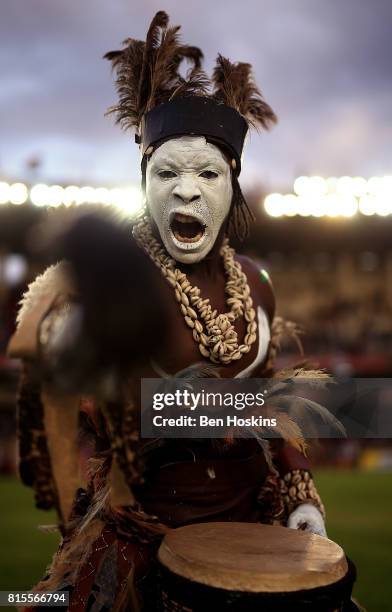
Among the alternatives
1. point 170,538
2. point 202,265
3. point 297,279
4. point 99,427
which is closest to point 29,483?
point 99,427

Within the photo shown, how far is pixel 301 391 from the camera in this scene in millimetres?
1416

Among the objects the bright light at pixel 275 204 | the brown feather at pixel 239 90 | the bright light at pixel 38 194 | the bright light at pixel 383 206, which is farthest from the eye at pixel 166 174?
the bright light at pixel 383 206

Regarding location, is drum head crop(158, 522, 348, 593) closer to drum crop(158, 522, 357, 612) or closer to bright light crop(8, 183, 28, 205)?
drum crop(158, 522, 357, 612)

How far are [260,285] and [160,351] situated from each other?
0.63 metres

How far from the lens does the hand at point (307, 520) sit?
1.38 metres

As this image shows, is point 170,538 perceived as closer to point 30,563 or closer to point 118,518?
point 118,518

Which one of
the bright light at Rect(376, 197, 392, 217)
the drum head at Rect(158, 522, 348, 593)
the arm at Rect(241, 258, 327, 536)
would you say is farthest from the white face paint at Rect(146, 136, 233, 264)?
the bright light at Rect(376, 197, 392, 217)

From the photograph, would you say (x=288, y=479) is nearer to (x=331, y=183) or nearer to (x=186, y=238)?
(x=186, y=238)

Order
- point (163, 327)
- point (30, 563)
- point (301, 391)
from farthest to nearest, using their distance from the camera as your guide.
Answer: point (30, 563)
point (301, 391)
point (163, 327)

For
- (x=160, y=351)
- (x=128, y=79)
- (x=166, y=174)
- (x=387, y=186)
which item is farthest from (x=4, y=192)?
(x=160, y=351)

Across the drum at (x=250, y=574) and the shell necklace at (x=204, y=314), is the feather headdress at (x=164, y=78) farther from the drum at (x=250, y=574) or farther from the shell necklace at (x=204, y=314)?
the drum at (x=250, y=574)

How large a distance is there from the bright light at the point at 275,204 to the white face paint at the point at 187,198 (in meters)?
8.58

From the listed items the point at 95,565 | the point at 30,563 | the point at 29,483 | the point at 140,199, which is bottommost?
the point at 30,563

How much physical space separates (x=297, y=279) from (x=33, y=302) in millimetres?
11259
